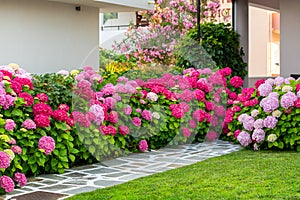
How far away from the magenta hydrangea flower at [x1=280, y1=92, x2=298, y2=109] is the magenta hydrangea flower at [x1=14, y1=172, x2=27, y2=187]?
152 inches

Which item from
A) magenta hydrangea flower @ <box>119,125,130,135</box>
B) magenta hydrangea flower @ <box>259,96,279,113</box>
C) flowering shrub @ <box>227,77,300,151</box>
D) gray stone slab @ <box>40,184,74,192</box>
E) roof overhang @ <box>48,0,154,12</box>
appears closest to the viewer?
→ gray stone slab @ <box>40,184,74,192</box>

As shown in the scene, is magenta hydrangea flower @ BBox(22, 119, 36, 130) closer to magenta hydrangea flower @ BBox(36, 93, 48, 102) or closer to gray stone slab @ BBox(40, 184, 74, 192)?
magenta hydrangea flower @ BBox(36, 93, 48, 102)

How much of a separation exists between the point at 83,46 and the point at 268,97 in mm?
7655

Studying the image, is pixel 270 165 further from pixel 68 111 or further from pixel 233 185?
pixel 68 111

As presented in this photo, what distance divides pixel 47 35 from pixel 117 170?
7.42 metres

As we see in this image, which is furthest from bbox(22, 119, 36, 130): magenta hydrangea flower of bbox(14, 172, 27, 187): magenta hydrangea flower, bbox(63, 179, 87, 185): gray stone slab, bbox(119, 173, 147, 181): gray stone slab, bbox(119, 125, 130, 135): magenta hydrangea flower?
bbox(119, 125, 130, 135): magenta hydrangea flower

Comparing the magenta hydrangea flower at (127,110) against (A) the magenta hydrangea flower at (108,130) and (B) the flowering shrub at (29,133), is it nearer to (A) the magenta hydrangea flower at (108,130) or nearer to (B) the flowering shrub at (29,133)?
(A) the magenta hydrangea flower at (108,130)

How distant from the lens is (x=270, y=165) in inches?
246

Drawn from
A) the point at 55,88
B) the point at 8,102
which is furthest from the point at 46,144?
the point at 55,88

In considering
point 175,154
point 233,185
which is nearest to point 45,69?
point 175,154

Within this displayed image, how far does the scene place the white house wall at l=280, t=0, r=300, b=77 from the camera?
Result: 452 inches

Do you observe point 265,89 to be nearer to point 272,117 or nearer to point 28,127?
point 272,117

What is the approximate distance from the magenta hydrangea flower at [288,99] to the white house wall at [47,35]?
557 centimetres

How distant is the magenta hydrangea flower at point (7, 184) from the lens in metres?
5.17
